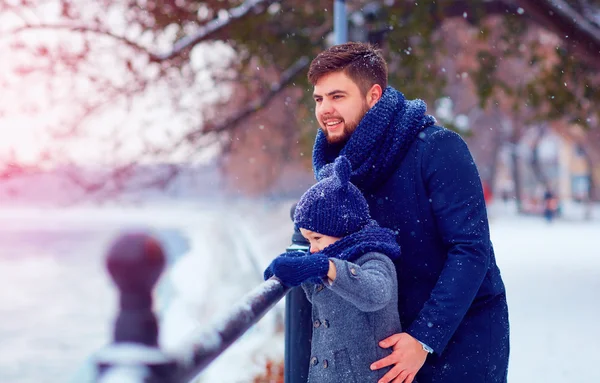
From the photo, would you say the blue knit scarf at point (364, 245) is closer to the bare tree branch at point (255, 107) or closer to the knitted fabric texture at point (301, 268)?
the knitted fabric texture at point (301, 268)

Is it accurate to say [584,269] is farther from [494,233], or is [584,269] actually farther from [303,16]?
[494,233]

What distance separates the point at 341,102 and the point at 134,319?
4.76 ft

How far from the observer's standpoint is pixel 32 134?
8.14m

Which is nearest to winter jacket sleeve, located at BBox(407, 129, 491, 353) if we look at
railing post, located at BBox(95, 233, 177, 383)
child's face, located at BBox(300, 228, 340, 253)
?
child's face, located at BBox(300, 228, 340, 253)

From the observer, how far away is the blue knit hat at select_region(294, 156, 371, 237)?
2139mm

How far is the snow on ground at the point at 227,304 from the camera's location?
252 inches

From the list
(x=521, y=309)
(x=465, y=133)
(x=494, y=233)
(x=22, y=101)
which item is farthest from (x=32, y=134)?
(x=494, y=233)

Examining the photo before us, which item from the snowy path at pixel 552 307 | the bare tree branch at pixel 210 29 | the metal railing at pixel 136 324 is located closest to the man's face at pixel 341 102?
the metal railing at pixel 136 324

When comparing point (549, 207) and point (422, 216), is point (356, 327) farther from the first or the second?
point (549, 207)

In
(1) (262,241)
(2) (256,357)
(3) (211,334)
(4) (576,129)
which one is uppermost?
(4) (576,129)

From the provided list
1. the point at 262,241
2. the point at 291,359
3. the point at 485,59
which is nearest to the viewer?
the point at 291,359

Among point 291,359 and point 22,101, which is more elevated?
point 22,101

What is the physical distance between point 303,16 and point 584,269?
8.53 m

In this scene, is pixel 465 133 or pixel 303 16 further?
pixel 465 133
